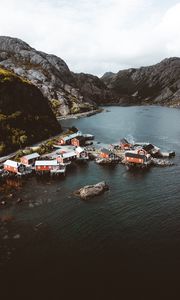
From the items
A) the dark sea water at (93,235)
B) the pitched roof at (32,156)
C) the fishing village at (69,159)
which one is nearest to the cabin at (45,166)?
the fishing village at (69,159)

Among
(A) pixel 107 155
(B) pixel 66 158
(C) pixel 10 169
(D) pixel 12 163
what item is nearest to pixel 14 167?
(D) pixel 12 163

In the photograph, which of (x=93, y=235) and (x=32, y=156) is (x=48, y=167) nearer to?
(x=32, y=156)

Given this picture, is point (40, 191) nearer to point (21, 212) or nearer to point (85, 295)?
point (21, 212)

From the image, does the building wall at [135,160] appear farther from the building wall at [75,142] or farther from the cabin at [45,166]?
the building wall at [75,142]

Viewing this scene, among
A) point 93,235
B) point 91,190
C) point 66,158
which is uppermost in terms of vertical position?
point 66,158

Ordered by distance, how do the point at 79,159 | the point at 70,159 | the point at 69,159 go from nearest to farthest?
the point at 79,159
the point at 69,159
the point at 70,159

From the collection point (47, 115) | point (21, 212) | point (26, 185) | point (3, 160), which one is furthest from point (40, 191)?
point (47, 115)
